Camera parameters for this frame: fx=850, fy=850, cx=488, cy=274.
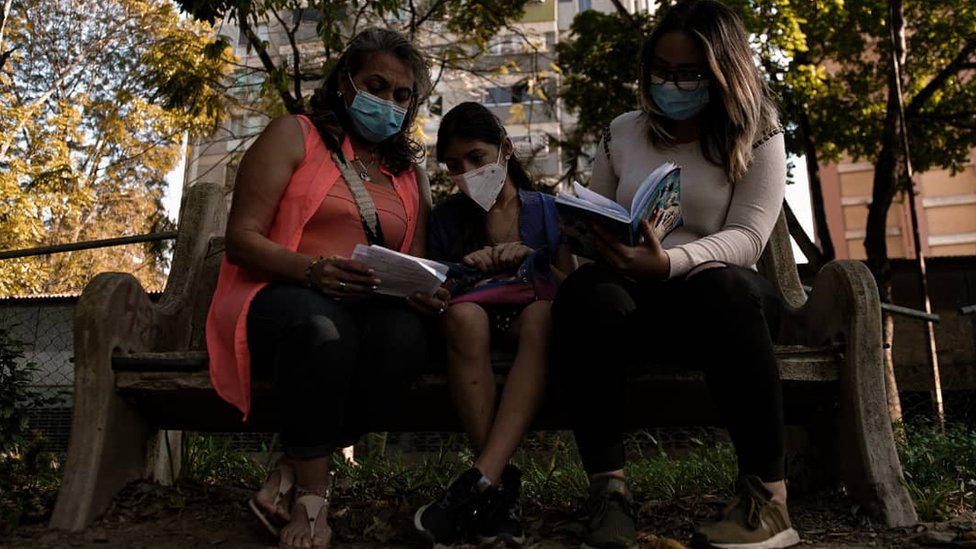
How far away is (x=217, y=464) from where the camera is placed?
3.69 meters

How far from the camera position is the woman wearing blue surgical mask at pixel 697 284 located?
2.12m

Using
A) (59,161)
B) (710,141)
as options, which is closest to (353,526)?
(710,141)

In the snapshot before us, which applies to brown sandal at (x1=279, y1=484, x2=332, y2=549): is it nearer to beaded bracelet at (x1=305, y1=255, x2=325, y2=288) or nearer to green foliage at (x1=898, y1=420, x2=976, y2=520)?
beaded bracelet at (x1=305, y1=255, x2=325, y2=288)

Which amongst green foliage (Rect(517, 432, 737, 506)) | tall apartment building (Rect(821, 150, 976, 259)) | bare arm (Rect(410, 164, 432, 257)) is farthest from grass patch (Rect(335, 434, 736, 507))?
tall apartment building (Rect(821, 150, 976, 259))

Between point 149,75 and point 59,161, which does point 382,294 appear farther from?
point 59,161

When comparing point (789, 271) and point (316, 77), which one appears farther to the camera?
point (316, 77)

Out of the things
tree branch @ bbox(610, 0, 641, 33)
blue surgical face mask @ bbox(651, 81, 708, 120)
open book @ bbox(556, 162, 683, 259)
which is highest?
tree branch @ bbox(610, 0, 641, 33)

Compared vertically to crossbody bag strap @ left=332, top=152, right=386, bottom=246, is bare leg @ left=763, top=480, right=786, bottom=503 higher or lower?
lower

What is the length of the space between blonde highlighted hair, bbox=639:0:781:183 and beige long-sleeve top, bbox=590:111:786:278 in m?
0.03

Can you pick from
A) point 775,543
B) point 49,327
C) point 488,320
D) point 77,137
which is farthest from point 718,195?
point 77,137

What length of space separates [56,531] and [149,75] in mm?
6370

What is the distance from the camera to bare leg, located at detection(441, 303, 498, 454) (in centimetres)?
233

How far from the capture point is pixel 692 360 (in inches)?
93.2

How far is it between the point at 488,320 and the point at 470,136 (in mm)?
699
